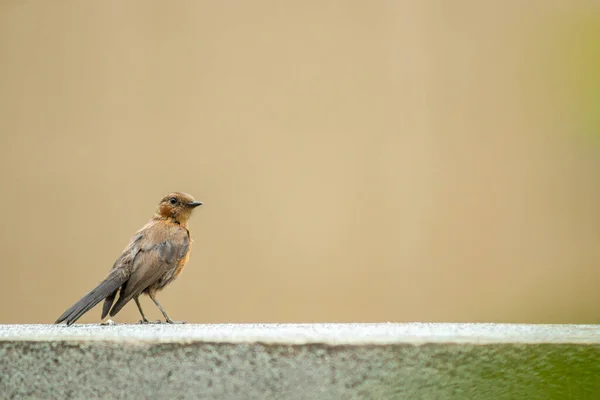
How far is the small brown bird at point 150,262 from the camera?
9.02 ft

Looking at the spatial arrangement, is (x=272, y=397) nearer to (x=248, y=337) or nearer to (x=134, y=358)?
(x=248, y=337)

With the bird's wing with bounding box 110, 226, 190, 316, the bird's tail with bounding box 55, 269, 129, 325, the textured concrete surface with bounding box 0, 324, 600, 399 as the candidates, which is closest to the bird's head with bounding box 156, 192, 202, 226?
the bird's wing with bounding box 110, 226, 190, 316

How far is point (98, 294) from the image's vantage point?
2.69 m

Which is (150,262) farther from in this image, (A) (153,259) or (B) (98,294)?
(B) (98,294)

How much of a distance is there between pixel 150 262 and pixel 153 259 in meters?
0.03

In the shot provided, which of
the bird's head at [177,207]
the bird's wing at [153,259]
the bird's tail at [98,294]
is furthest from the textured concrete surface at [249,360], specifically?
the bird's head at [177,207]

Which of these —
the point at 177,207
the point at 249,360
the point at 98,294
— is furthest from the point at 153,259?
the point at 249,360

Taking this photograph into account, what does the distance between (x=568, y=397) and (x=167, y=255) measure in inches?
110

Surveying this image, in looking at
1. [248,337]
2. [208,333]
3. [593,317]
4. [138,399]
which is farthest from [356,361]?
[593,317]

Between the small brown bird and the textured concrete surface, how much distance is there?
96 cm

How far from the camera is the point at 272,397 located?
53.2 inches

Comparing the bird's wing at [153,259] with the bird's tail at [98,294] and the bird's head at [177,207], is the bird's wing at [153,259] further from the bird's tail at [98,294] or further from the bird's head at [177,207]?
the bird's head at [177,207]

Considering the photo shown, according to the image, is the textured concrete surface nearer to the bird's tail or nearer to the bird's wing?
the bird's tail

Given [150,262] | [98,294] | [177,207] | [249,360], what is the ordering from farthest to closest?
[177,207], [150,262], [98,294], [249,360]
